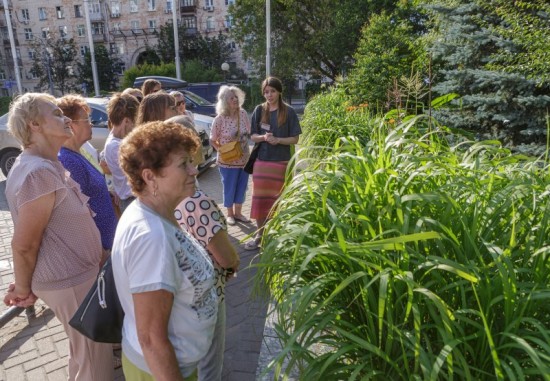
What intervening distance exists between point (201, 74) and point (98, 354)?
3581cm

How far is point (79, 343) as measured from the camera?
2170 millimetres

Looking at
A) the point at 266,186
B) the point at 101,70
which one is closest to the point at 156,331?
the point at 266,186

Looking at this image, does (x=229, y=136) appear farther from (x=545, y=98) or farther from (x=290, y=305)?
(x=545, y=98)

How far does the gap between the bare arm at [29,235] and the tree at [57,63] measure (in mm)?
46650

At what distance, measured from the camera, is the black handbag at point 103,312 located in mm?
1664

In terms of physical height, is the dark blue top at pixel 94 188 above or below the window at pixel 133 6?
below

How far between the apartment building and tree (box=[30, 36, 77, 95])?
222 inches

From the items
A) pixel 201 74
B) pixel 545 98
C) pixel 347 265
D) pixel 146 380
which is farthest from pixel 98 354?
pixel 201 74

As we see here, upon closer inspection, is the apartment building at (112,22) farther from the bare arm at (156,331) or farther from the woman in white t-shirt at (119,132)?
the bare arm at (156,331)

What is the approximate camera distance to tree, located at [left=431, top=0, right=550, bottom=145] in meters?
5.30

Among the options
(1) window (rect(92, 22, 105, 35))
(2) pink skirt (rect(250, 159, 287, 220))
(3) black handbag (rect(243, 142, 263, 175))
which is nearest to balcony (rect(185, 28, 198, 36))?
(1) window (rect(92, 22, 105, 35))

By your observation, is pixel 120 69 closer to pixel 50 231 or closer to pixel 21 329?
pixel 21 329

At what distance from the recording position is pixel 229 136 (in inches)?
196

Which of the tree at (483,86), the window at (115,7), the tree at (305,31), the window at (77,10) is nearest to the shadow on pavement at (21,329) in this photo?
the tree at (483,86)
